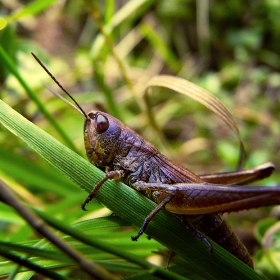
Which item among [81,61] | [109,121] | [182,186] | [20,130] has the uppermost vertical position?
[81,61]

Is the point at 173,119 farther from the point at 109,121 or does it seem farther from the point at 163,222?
the point at 163,222

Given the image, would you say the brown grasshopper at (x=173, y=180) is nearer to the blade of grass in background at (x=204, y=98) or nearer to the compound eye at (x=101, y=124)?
the compound eye at (x=101, y=124)

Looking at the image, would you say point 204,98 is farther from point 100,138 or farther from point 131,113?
point 131,113

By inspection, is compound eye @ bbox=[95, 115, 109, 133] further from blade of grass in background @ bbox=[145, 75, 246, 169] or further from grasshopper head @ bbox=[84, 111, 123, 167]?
blade of grass in background @ bbox=[145, 75, 246, 169]

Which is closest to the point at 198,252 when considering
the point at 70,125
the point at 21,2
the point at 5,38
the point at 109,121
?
the point at 109,121

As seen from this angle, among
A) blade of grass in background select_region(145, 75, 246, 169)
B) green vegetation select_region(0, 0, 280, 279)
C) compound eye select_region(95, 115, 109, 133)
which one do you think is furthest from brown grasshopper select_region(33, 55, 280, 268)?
blade of grass in background select_region(145, 75, 246, 169)

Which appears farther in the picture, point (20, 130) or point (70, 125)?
point (70, 125)

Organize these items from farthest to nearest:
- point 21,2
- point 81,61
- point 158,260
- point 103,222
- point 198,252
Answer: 1. point 21,2
2. point 81,61
3. point 158,260
4. point 103,222
5. point 198,252
